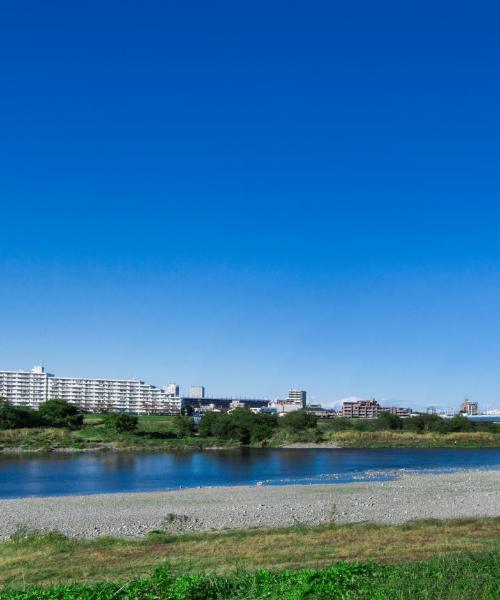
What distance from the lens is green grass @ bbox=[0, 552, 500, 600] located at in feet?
26.1

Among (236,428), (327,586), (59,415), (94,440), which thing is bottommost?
(94,440)

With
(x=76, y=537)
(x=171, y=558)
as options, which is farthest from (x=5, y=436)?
(x=171, y=558)

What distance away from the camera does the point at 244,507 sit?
2880 centimetres

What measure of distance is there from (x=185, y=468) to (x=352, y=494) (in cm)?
2273

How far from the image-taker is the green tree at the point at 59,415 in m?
89.5

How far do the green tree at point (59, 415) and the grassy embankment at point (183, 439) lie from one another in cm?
209

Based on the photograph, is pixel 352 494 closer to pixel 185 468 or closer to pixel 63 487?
pixel 63 487

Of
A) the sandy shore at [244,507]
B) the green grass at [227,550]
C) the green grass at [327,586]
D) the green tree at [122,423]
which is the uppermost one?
the green grass at [327,586]

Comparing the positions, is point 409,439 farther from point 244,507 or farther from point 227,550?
point 227,550

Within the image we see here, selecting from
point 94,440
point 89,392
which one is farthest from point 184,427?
point 89,392

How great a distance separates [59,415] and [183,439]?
21.3m

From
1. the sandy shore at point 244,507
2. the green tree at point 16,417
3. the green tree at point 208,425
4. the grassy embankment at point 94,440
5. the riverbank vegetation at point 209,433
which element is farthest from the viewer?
the green tree at point 208,425

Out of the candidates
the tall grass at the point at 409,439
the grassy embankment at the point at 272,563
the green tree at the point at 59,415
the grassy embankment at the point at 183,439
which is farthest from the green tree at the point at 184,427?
the grassy embankment at the point at 272,563

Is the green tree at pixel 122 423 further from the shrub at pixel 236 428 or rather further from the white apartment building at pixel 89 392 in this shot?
the white apartment building at pixel 89 392
